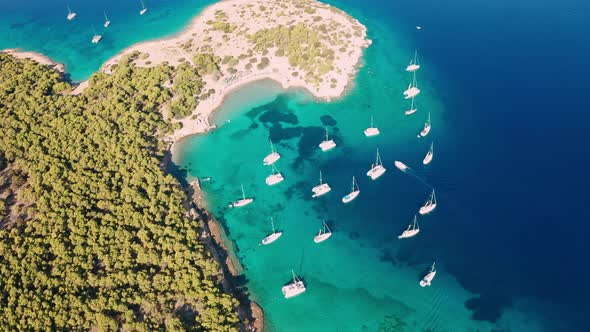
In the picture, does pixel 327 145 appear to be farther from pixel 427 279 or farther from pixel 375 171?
pixel 427 279

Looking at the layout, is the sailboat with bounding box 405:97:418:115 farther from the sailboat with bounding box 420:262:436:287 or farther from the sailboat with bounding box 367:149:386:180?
the sailboat with bounding box 420:262:436:287

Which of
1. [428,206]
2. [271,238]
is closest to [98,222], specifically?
[271,238]

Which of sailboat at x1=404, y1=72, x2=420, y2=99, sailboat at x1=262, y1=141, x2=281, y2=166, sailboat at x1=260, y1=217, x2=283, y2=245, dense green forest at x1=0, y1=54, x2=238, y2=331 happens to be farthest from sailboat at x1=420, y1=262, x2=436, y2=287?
sailboat at x1=404, y1=72, x2=420, y2=99

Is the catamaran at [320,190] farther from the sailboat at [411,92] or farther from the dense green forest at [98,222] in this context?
the sailboat at [411,92]

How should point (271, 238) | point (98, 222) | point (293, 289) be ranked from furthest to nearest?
point (271, 238), point (98, 222), point (293, 289)

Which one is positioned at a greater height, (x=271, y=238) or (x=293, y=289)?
(x=271, y=238)

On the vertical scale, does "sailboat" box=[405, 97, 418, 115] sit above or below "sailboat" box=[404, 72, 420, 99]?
below

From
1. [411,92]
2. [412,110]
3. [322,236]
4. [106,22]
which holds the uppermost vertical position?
[106,22]

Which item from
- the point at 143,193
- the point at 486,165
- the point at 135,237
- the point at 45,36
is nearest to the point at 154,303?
the point at 135,237
